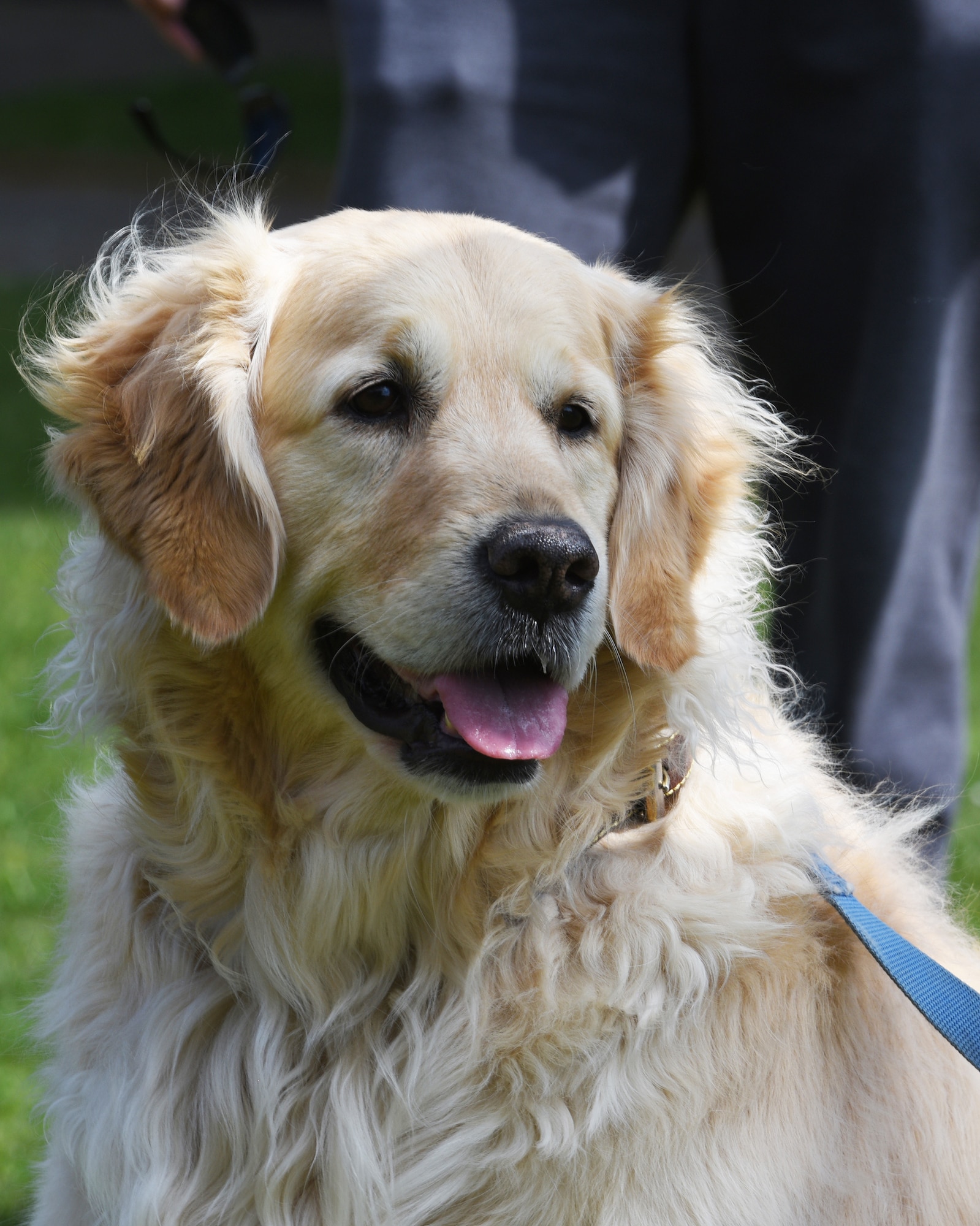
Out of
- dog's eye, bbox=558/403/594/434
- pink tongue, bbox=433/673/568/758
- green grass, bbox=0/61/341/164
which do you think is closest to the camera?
pink tongue, bbox=433/673/568/758

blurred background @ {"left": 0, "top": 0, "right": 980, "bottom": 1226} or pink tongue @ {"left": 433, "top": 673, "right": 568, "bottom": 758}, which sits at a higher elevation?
pink tongue @ {"left": 433, "top": 673, "right": 568, "bottom": 758}

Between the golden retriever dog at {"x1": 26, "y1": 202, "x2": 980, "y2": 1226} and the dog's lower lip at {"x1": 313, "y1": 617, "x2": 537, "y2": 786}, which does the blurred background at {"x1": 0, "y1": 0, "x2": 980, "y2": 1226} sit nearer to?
the golden retriever dog at {"x1": 26, "y1": 202, "x2": 980, "y2": 1226}

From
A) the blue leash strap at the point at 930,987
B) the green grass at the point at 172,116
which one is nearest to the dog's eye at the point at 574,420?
the blue leash strap at the point at 930,987

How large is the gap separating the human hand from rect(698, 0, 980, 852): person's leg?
130cm

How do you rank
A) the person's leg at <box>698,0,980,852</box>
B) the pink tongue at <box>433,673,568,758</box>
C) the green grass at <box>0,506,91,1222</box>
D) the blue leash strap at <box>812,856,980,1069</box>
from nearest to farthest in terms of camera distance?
the blue leash strap at <box>812,856,980,1069</box>
the pink tongue at <box>433,673,568,758</box>
the person's leg at <box>698,0,980,852</box>
the green grass at <box>0,506,91,1222</box>

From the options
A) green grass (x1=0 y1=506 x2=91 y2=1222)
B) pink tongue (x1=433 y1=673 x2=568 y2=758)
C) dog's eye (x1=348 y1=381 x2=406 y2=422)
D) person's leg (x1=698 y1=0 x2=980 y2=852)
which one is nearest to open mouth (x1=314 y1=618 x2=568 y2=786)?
pink tongue (x1=433 y1=673 x2=568 y2=758)

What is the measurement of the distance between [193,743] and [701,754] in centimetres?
95

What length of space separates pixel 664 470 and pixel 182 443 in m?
0.92

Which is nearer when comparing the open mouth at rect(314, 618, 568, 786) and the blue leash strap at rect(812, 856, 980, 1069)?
the blue leash strap at rect(812, 856, 980, 1069)

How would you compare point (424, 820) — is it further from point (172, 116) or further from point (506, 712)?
point (172, 116)

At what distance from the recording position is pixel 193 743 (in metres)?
2.46

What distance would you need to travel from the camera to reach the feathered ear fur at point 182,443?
2354 millimetres

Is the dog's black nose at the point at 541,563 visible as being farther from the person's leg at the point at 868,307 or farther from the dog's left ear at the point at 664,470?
the person's leg at the point at 868,307

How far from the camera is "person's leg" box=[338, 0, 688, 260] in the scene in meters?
3.14
